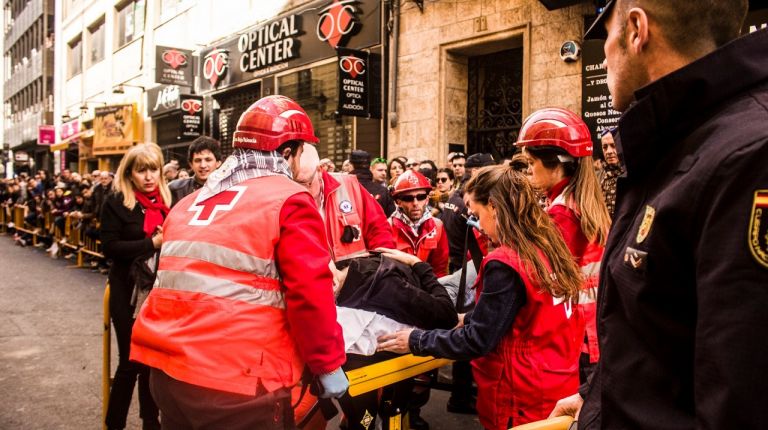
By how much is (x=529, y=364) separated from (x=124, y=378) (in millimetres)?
2900

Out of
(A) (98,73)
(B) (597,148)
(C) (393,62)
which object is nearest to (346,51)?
(C) (393,62)

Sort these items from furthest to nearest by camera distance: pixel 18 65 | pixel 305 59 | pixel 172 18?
pixel 18 65, pixel 172 18, pixel 305 59

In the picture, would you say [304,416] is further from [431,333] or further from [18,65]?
[18,65]

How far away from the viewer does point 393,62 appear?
12.2 metres

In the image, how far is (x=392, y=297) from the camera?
3031mm

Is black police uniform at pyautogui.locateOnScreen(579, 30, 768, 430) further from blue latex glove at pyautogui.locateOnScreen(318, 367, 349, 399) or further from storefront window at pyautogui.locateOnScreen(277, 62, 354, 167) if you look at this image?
storefront window at pyautogui.locateOnScreen(277, 62, 354, 167)

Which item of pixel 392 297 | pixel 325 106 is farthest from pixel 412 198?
pixel 325 106

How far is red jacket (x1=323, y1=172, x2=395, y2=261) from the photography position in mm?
4094

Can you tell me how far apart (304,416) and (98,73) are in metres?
31.2

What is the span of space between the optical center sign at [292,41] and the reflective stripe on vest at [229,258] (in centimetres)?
1100

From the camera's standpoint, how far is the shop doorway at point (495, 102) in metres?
10.6

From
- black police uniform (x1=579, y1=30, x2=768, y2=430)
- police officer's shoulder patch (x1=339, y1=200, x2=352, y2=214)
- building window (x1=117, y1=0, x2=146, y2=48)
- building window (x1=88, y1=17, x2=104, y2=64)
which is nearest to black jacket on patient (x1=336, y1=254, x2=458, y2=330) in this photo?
police officer's shoulder patch (x1=339, y1=200, x2=352, y2=214)

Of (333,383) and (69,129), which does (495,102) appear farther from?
(69,129)

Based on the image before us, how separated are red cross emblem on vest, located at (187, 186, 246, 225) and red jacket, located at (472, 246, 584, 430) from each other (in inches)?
42.9
